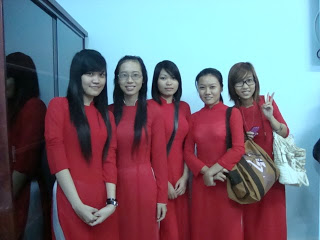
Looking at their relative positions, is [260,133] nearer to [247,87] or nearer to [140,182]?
[247,87]

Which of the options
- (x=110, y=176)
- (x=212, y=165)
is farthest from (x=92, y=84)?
(x=212, y=165)

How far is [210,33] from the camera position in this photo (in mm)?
2375

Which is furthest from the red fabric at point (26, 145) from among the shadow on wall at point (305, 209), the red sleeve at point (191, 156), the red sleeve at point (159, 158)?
the shadow on wall at point (305, 209)

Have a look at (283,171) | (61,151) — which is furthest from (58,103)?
(283,171)

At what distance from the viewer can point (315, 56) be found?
238 cm

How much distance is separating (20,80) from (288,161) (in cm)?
165

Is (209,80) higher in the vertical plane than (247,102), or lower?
higher

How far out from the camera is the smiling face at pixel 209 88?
1816mm

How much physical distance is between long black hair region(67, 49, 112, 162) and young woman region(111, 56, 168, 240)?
162 mm

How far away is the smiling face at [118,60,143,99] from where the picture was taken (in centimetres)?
163

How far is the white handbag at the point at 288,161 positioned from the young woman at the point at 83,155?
1.05 m

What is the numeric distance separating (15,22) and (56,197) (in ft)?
2.83

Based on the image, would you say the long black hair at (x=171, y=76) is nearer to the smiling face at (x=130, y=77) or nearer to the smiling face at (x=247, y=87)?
the smiling face at (x=130, y=77)

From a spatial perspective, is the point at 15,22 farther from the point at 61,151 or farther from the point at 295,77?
the point at 295,77
